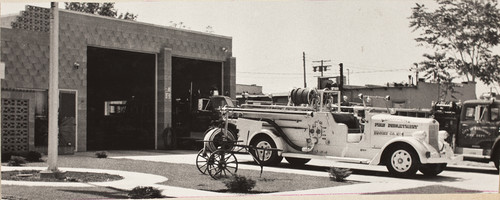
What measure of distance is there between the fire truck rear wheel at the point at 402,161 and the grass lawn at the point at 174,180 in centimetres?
175

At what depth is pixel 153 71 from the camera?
80.5 ft

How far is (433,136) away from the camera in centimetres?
1523

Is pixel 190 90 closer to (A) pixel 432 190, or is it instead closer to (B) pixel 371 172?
(B) pixel 371 172

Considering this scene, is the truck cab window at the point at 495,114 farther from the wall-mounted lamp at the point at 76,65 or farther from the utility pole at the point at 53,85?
the wall-mounted lamp at the point at 76,65

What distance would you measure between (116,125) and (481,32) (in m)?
16.3

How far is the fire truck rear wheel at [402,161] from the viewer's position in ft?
48.2

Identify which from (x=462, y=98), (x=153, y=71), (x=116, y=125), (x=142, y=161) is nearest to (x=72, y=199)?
(x=142, y=161)

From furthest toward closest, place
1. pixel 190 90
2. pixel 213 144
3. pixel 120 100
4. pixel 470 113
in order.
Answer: pixel 120 100 → pixel 190 90 → pixel 470 113 → pixel 213 144

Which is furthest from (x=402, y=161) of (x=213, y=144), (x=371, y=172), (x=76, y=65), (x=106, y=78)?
(x=106, y=78)

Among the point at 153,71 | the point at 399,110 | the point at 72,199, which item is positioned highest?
the point at 153,71

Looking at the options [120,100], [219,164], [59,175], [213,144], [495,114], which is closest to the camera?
[59,175]

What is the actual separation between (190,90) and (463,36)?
12.8 metres

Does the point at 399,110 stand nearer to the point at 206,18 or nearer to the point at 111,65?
the point at 206,18

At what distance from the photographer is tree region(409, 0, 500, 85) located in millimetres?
14062
